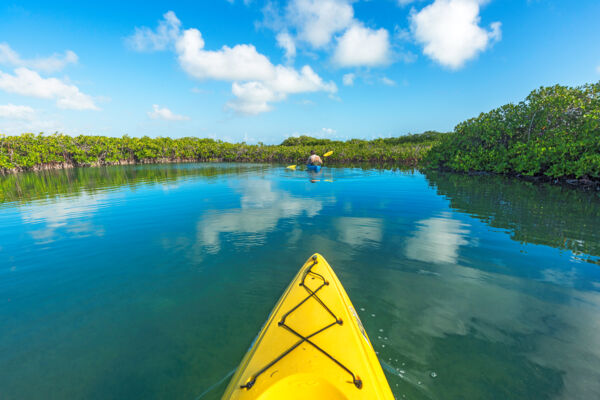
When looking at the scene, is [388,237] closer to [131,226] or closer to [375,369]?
[375,369]

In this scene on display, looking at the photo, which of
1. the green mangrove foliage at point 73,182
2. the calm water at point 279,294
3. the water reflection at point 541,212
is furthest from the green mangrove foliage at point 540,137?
the green mangrove foliage at point 73,182

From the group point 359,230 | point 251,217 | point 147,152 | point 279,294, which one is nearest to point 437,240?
point 359,230

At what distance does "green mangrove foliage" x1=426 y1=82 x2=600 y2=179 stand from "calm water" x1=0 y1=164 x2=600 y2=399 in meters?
8.94

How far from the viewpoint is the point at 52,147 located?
39.6 m

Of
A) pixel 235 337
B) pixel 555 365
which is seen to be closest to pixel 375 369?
pixel 235 337

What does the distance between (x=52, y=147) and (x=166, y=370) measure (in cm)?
5654

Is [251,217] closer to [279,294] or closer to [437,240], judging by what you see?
[279,294]

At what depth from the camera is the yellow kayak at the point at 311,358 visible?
2150 millimetres

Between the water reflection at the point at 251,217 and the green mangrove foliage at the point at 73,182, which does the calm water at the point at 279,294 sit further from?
the green mangrove foliage at the point at 73,182

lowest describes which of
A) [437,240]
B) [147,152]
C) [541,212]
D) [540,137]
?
[437,240]

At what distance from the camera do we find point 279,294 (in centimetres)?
462

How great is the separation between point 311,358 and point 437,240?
240 inches

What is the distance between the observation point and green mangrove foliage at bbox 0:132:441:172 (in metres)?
36.5

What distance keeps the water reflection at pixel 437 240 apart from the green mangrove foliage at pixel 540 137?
1379cm
